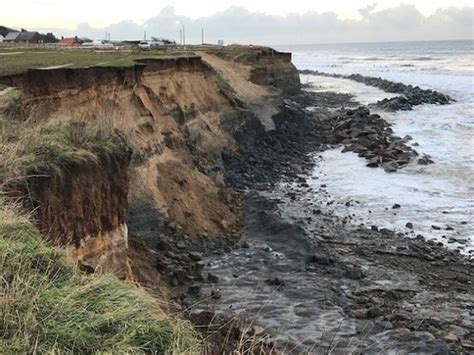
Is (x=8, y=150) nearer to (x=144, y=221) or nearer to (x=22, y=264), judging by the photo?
(x=22, y=264)

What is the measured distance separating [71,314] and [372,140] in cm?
2541

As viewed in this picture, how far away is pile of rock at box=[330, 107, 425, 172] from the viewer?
23.9 m

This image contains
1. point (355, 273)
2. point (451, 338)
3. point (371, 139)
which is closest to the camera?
point (451, 338)

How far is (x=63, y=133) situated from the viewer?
339 inches

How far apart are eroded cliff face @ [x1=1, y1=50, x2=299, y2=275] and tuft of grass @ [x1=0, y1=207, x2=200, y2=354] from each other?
2415mm

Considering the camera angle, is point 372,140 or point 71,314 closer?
point 71,314

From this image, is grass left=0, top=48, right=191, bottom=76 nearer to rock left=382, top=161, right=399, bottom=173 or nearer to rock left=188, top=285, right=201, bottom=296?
rock left=188, top=285, right=201, bottom=296

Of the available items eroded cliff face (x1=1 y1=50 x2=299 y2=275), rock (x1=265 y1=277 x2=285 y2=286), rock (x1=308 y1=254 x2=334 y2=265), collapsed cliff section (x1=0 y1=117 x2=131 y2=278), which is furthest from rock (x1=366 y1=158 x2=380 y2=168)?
collapsed cliff section (x1=0 y1=117 x2=131 y2=278)

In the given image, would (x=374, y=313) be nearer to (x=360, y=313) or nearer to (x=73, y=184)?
(x=360, y=313)

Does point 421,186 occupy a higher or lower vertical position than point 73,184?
lower

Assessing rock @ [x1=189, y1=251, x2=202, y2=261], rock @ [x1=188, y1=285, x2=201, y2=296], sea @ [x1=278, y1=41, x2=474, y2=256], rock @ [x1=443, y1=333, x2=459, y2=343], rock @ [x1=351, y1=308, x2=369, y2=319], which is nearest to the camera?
rock @ [x1=443, y1=333, x2=459, y2=343]

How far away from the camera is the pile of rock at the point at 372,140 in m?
23.9

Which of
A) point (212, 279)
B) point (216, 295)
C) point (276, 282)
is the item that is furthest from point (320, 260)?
point (216, 295)

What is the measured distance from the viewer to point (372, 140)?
28156mm
